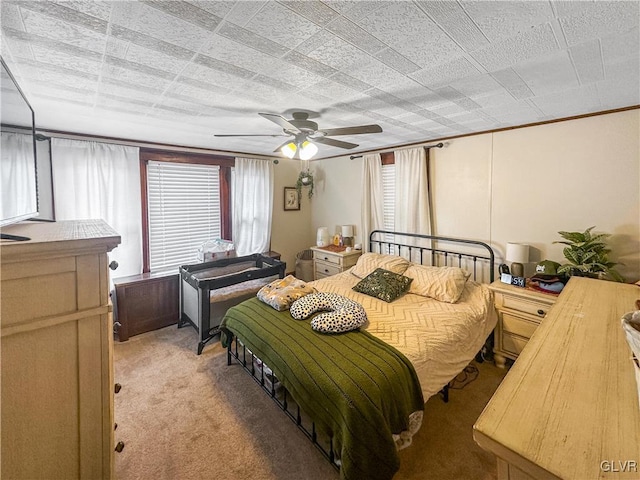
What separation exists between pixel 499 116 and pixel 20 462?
3585mm

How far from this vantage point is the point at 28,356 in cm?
90

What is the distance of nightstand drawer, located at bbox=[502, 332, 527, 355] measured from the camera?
259cm

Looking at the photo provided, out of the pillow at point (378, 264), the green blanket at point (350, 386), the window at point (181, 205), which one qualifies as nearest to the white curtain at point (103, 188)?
the window at point (181, 205)

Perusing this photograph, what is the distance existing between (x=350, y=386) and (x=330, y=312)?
76 cm

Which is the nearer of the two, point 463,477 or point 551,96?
point 463,477

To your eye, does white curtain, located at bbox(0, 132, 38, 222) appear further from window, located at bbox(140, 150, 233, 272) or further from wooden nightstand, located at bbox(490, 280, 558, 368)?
wooden nightstand, located at bbox(490, 280, 558, 368)

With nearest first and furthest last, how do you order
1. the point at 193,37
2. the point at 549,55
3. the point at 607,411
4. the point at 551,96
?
the point at 607,411
the point at 193,37
the point at 549,55
the point at 551,96

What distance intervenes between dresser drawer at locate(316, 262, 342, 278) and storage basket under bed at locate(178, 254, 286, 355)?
2.91ft

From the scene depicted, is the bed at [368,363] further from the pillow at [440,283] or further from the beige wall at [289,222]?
the beige wall at [289,222]

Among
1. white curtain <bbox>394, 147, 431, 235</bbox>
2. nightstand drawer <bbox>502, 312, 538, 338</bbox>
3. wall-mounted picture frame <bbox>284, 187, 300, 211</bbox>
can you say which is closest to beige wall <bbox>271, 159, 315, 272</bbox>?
wall-mounted picture frame <bbox>284, 187, 300, 211</bbox>

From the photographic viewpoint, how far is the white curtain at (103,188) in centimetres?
306

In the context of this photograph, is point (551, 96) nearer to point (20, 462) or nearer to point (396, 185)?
point (396, 185)

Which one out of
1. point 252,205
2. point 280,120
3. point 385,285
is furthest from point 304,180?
point 280,120

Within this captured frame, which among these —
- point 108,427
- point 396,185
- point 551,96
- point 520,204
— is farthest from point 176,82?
point 520,204
